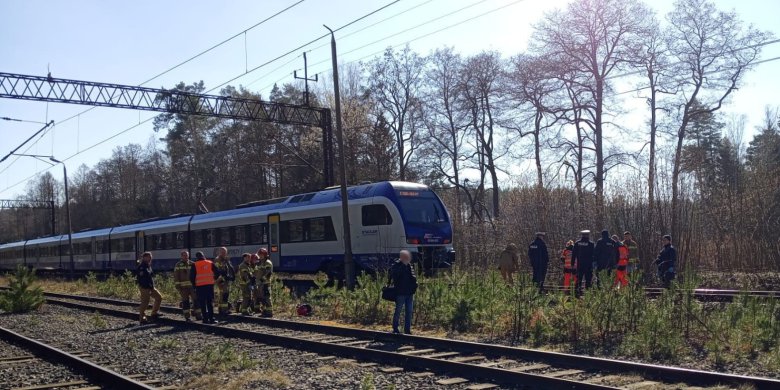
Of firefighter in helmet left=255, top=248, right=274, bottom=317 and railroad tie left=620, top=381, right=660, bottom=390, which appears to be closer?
railroad tie left=620, top=381, right=660, bottom=390

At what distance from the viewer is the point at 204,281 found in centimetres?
1545

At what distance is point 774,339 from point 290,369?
6.82m

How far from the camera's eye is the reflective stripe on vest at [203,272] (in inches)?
606

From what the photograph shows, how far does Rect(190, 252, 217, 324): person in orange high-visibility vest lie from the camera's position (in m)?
15.4

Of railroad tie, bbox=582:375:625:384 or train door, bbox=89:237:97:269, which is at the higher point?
train door, bbox=89:237:97:269

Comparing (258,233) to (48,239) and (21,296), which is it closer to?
(21,296)

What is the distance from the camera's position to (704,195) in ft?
73.6

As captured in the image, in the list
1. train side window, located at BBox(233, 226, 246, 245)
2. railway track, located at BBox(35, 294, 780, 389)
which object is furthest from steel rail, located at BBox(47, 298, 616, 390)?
train side window, located at BBox(233, 226, 246, 245)

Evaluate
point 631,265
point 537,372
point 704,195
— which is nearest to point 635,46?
point 704,195

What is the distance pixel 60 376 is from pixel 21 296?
12.4 metres

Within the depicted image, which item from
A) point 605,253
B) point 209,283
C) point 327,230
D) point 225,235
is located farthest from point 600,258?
point 225,235

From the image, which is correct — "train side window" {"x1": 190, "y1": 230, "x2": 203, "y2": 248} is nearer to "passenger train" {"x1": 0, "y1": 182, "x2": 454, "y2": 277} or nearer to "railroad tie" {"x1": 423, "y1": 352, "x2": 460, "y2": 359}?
"passenger train" {"x1": 0, "y1": 182, "x2": 454, "y2": 277}

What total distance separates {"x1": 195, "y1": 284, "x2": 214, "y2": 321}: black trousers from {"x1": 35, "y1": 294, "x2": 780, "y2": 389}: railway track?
4.74 ft

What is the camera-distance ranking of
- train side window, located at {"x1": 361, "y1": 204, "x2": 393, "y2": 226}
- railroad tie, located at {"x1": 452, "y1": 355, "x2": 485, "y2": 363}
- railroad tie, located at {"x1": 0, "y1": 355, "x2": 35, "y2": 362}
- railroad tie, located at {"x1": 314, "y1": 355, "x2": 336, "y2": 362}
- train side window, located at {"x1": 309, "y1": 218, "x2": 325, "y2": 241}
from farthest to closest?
train side window, located at {"x1": 309, "y1": 218, "x2": 325, "y2": 241}, train side window, located at {"x1": 361, "y1": 204, "x2": 393, "y2": 226}, railroad tie, located at {"x1": 0, "y1": 355, "x2": 35, "y2": 362}, railroad tie, located at {"x1": 314, "y1": 355, "x2": 336, "y2": 362}, railroad tie, located at {"x1": 452, "y1": 355, "x2": 485, "y2": 363}
